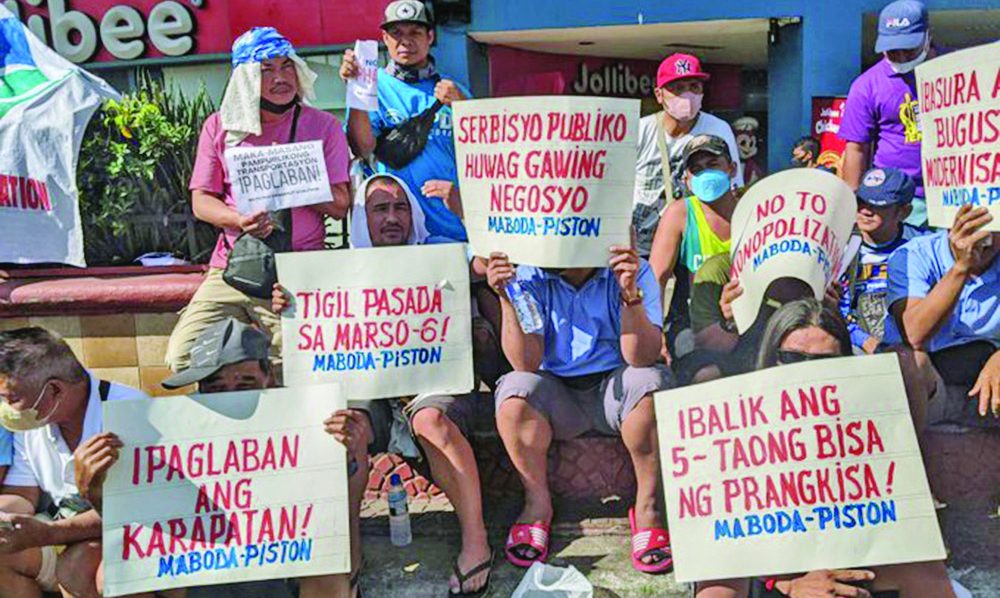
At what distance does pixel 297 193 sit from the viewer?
3.88 metres

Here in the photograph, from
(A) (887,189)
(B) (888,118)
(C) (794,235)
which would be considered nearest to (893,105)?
(B) (888,118)

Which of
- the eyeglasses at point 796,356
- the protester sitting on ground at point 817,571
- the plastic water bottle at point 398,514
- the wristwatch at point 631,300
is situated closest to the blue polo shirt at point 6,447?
the plastic water bottle at point 398,514

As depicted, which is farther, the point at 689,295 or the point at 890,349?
the point at 689,295

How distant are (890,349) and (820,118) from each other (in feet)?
17.6

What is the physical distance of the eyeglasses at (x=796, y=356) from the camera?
117 inches

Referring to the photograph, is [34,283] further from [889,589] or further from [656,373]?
[889,589]

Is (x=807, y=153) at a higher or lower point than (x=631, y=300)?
higher

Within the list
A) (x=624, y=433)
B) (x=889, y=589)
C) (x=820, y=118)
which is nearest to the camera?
(x=889, y=589)

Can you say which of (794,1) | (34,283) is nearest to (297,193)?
(34,283)

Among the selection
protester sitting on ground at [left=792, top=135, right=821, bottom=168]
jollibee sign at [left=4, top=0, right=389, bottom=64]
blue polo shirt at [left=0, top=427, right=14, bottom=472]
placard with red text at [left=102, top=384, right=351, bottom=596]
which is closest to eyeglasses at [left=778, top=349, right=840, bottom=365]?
placard with red text at [left=102, top=384, right=351, bottom=596]

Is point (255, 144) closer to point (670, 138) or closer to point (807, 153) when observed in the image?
point (670, 138)

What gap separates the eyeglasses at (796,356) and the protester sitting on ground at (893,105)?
5.27ft

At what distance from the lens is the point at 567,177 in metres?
3.29

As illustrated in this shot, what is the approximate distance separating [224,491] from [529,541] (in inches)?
43.6
